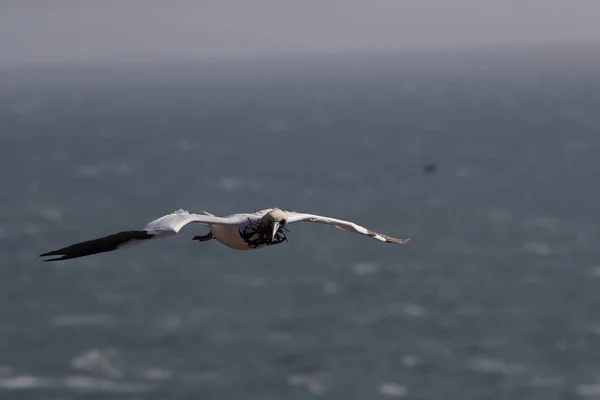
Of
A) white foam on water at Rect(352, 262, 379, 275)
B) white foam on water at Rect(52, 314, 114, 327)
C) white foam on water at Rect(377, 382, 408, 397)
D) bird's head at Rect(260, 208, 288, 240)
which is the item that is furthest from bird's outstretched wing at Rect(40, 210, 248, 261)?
white foam on water at Rect(352, 262, 379, 275)

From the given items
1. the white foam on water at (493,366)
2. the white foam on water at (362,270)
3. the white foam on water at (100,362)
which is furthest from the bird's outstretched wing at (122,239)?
the white foam on water at (362,270)

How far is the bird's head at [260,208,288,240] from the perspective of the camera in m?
38.4

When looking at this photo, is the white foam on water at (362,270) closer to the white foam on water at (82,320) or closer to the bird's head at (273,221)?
the white foam on water at (82,320)

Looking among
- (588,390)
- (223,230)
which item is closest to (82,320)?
(588,390)

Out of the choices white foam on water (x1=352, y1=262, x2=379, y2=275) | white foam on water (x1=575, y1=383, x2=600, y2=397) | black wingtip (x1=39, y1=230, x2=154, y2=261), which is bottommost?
black wingtip (x1=39, y1=230, x2=154, y2=261)

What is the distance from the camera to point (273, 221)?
126 ft

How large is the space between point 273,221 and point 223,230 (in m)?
2.54

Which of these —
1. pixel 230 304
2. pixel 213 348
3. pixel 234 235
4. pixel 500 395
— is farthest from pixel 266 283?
pixel 234 235

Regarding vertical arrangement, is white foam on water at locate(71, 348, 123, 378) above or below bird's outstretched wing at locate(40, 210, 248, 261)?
above

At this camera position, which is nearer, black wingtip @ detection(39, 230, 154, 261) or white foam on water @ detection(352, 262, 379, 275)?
black wingtip @ detection(39, 230, 154, 261)

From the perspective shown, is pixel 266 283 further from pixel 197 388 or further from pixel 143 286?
pixel 197 388

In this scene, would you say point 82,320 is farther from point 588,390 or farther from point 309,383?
point 588,390

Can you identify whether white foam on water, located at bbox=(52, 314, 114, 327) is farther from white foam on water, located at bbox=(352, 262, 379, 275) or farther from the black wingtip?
the black wingtip

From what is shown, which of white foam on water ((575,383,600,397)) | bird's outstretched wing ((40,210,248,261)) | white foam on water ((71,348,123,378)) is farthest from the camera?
white foam on water ((71,348,123,378))
